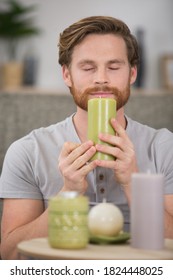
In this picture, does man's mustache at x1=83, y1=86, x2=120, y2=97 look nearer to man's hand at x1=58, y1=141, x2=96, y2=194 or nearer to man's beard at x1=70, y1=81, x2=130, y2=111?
man's beard at x1=70, y1=81, x2=130, y2=111

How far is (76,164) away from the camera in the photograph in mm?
1055

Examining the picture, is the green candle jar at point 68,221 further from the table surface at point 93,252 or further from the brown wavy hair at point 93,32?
the brown wavy hair at point 93,32

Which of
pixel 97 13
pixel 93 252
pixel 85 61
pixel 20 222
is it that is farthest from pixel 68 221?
pixel 97 13

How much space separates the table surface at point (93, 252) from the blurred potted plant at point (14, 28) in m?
0.67

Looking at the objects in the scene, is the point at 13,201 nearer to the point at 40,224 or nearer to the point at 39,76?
the point at 40,224

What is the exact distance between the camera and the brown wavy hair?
1.32 meters

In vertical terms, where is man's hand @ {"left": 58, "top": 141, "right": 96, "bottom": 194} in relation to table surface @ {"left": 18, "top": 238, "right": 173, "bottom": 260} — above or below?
above

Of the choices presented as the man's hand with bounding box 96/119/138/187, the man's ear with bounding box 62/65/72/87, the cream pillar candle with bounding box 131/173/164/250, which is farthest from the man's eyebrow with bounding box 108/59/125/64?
the cream pillar candle with bounding box 131/173/164/250

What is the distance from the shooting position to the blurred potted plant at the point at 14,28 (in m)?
1.50

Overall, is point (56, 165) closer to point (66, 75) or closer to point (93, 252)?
point (66, 75)

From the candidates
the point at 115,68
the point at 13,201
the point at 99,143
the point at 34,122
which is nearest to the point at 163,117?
the point at 34,122

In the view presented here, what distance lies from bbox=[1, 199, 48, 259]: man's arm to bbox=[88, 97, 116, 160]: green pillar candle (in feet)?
0.75

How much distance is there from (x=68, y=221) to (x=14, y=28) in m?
0.73
